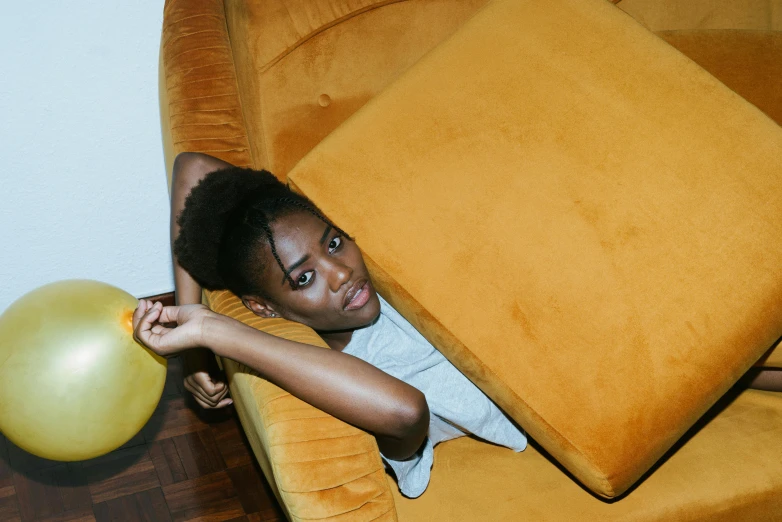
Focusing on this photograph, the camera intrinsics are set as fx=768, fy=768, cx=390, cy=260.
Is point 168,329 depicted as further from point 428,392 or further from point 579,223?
point 579,223

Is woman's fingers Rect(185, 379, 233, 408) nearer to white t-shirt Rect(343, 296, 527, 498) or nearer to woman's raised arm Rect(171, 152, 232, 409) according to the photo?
woman's raised arm Rect(171, 152, 232, 409)

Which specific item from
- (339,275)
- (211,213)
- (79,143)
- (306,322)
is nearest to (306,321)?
(306,322)

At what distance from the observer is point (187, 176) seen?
1.29 m

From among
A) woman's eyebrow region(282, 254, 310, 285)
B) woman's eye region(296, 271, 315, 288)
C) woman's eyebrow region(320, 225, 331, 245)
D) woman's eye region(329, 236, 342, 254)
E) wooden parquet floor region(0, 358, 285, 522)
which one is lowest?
wooden parquet floor region(0, 358, 285, 522)

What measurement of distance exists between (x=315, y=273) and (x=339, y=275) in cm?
4

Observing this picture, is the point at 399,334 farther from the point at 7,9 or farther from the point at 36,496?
the point at 7,9

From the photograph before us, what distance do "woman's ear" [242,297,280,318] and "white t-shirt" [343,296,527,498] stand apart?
0.16 m

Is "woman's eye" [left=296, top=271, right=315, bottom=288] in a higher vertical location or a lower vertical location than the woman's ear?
higher

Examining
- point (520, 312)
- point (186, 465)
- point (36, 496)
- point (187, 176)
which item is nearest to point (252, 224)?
point (187, 176)

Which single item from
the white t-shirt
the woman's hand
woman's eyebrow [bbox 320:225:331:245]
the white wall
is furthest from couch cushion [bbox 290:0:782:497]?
the white wall

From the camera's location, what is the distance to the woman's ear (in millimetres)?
1251

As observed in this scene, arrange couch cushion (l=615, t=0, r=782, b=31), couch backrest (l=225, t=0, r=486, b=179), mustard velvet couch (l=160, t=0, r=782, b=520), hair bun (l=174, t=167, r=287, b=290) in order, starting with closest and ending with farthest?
1. mustard velvet couch (l=160, t=0, r=782, b=520)
2. hair bun (l=174, t=167, r=287, b=290)
3. couch backrest (l=225, t=0, r=486, b=179)
4. couch cushion (l=615, t=0, r=782, b=31)

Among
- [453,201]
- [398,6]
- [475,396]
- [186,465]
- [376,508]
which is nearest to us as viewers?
[376,508]

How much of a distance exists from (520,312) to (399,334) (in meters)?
0.30
